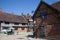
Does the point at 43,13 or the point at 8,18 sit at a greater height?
the point at 8,18

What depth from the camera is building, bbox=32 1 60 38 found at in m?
26.5

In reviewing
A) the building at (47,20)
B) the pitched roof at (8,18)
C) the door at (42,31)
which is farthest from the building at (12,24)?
the door at (42,31)

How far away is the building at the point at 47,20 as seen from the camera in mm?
26531

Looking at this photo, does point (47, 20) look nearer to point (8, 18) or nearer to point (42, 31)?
point (42, 31)

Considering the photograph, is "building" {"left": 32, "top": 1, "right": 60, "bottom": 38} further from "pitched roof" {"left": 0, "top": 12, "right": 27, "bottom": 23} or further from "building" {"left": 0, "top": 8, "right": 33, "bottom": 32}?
"pitched roof" {"left": 0, "top": 12, "right": 27, "bottom": 23}

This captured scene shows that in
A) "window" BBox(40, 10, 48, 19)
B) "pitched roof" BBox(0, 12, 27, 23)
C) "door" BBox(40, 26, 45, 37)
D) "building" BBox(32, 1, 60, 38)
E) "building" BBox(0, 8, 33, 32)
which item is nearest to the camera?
"building" BBox(32, 1, 60, 38)

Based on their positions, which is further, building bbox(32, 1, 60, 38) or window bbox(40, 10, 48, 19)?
window bbox(40, 10, 48, 19)

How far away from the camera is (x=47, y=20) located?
2820 cm

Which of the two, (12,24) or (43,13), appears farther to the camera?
(12,24)

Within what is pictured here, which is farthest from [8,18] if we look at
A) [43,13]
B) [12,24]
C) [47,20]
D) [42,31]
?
[47,20]

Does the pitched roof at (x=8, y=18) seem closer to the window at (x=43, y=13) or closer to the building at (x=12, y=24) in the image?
the building at (x=12, y=24)

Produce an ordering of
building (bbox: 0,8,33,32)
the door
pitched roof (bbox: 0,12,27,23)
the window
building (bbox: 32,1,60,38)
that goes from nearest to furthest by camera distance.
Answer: building (bbox: 32,1,60,38)
the window
the door
building (bbox: 0,8,33,32)
pitched roof (bbox: 0,12,27,23)

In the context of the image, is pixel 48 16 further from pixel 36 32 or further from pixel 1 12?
pixel 1 12

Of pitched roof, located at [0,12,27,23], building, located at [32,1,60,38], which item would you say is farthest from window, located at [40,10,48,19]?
pitched roof, located at [0,12,27,23]
